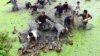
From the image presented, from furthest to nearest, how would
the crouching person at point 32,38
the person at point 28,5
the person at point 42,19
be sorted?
the person at point 28,5 < the person at point 42,19 < the crouching person at point 32,38

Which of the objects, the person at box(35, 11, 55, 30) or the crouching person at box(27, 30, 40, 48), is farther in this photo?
the person at box(35, 11, 55, 30)

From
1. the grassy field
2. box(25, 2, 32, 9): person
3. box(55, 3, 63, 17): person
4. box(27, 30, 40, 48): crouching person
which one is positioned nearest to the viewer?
the grassy field

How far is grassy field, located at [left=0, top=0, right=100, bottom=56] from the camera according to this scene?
13.5 metres

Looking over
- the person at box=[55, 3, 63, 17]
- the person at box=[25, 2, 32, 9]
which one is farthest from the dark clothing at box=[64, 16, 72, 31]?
the person at box=[25, 2, 32, 9]

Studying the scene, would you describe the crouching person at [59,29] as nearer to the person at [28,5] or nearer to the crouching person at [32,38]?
the crouching person at [32,38]

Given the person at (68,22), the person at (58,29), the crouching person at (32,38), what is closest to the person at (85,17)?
the person at (68,22)

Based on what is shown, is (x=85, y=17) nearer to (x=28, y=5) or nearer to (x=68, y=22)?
(x=68, y=22)

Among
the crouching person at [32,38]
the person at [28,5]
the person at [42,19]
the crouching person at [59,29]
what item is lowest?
the crouching person at [32,38]

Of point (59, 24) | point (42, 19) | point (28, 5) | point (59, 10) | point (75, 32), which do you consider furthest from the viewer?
point (28, 5)

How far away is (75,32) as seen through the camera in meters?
14.9

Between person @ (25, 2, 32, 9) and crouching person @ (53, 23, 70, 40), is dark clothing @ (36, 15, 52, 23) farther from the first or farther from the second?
person @ (25, 2, 32, 9)

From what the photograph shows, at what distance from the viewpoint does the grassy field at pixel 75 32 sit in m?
13.5

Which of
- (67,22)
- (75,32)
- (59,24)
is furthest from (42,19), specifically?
(75,32)

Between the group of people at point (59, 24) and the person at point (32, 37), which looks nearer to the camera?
the person at point (32, 37)
